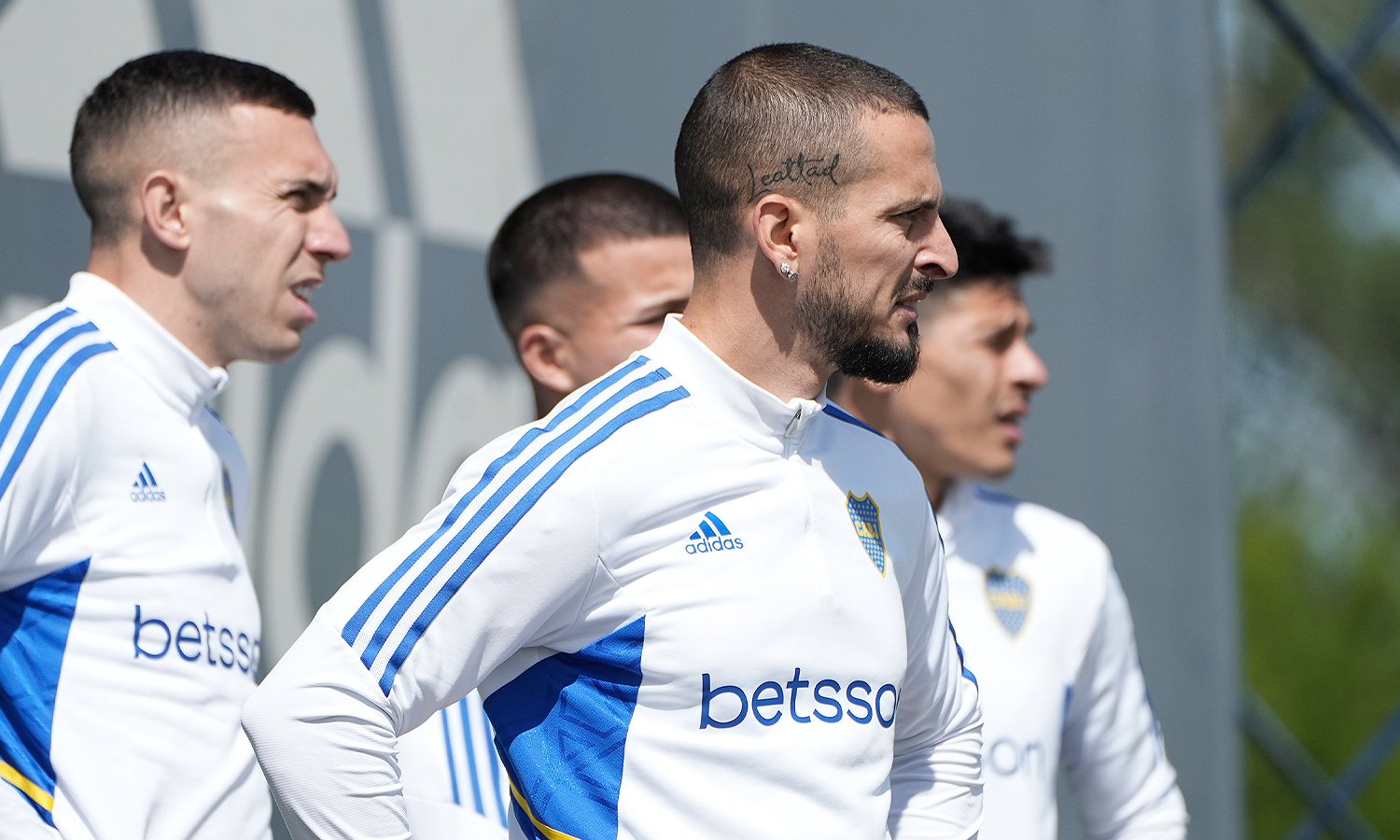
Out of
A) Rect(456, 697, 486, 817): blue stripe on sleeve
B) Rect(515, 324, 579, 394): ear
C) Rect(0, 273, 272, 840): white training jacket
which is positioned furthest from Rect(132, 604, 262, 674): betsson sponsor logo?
Rect(515, 324, 579, 394): ear

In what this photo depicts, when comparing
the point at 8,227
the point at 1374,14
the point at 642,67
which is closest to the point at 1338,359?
the point at 1374,14

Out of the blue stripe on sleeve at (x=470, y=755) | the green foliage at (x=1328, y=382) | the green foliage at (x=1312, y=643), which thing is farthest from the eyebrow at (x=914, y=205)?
the green foliage at (x=1312, y=643)

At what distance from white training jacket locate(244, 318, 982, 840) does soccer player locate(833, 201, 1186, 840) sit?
27.2 inches

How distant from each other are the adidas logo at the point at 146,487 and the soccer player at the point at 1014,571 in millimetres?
853

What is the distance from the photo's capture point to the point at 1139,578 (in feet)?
12.1

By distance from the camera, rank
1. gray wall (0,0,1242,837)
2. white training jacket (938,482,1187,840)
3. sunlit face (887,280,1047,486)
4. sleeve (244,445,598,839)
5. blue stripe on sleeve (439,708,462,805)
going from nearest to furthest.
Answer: sleeve (244,445,598,839), blue stripe on sleeve (439,708,462,805), white training jacket (938,482,1187,840), sunlit face (887,280,1047,486), gray wall (0,0,1242,837)

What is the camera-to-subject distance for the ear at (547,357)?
2.09 meters

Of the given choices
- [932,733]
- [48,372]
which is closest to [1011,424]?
[932,733]

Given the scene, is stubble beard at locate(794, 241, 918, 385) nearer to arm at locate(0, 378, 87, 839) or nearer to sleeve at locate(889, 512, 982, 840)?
sleeve at locate(889, 512, 982, 840)

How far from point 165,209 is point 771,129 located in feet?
2.31

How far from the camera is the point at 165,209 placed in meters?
1.76

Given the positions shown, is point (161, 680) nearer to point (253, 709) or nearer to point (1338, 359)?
point (253, 709)

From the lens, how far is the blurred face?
138 centimetres

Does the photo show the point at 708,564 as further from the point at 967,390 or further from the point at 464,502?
the point at 967,390
